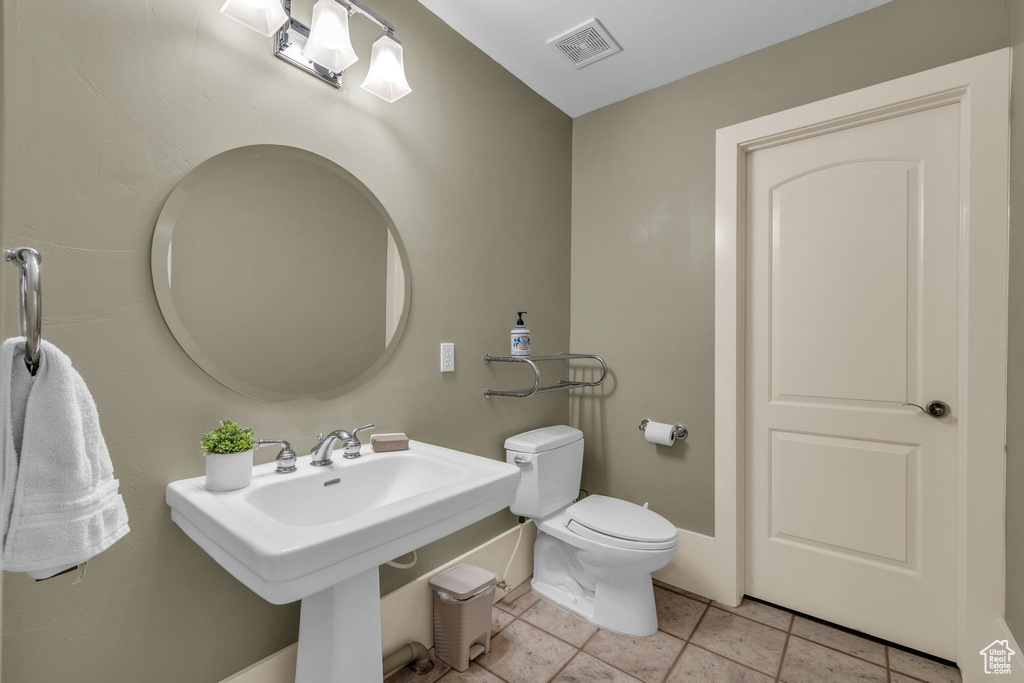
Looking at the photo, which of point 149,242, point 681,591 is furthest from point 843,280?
point 149,242

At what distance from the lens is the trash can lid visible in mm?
1575

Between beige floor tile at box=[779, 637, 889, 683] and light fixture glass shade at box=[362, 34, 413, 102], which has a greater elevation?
light fixture glass shade at box=[362, 34, 413, 102]

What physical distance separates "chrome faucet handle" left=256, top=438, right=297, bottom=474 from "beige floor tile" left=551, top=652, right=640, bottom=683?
1.11 metres

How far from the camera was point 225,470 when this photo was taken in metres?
1.07

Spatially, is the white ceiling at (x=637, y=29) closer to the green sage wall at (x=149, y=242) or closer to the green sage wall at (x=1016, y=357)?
the green sage wall at (x=149, y=242)

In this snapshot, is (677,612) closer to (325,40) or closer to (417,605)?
(417,605)

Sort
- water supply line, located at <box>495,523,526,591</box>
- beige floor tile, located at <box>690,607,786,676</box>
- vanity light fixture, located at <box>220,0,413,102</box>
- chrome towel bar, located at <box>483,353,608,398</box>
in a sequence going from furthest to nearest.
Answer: water supply line, located at <box>495,523,526,591</box>, chrome towel bar, located at <box>483,353,608,398</box>, beige floor tile, located at <box>690,607,786,676</box>, vanity light fixture, located at <box>220,0,413,102</box>

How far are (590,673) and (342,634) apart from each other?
0.92m

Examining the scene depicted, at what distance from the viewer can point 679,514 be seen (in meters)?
2.15

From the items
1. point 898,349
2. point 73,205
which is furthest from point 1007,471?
point 73,205

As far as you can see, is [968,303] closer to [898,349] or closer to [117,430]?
[898,349]

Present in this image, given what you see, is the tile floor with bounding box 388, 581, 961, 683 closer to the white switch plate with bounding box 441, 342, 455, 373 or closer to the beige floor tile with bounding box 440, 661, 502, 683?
the beige floor tile with bounding box 440, 661, 502, 683

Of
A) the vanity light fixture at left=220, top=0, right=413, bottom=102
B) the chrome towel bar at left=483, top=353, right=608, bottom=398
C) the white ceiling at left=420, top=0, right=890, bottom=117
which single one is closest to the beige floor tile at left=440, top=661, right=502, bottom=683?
the chrome towel bar at left=483, top=353, right=608, bottom=398

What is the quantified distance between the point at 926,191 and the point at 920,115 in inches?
11.1
